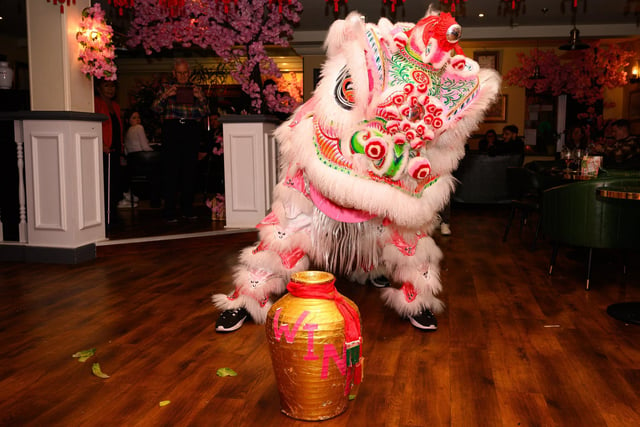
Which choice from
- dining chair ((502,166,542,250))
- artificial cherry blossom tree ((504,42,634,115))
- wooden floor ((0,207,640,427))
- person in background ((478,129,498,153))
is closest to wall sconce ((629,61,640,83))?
artificial cherry blossom tree ((504,42,634,115))

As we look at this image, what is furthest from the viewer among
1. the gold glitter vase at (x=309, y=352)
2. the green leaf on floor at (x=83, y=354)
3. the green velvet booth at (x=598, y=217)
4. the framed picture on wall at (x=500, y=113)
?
the framed picture on wall at (x=500, y=113)

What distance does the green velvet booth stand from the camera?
3082 mm

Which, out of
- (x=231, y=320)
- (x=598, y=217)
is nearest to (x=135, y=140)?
(x=231, y=320)

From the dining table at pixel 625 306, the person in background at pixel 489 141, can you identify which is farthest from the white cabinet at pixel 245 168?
the person in background at pixel 489 141

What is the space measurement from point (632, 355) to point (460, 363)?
2.37ft

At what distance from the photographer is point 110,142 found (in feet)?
16.7

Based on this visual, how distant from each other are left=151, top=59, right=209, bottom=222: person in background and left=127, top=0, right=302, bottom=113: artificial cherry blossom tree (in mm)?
418

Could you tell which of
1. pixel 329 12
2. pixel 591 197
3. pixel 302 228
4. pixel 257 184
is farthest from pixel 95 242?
pixel 329 12

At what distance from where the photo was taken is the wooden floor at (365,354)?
66.2 inches

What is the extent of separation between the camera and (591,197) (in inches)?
124

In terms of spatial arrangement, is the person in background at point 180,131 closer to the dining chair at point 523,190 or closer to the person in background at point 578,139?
the dining chair at point 523,190

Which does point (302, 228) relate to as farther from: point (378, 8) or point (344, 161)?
point (378, 8)

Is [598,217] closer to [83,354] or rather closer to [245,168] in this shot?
[83,354]

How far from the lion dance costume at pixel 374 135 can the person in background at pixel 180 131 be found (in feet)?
10.5
